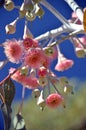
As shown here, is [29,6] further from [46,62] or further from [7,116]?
[7,116]

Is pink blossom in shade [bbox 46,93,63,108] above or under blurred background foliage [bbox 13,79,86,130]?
above

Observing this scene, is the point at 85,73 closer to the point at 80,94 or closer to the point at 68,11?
the point at 80,94

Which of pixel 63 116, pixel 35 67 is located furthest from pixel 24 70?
pixel 63 116

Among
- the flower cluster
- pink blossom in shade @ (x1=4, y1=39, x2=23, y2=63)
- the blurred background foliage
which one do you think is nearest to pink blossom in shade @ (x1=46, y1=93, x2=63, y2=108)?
the flower cluster

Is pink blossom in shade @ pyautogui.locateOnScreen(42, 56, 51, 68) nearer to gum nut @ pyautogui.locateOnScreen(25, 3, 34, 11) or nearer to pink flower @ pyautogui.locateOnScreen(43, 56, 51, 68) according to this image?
pink flower @ pyautogui.locateOnScreen(43, 56, 51, 68)

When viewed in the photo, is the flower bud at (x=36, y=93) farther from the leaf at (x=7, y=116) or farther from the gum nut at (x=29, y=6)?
the gum nut at (x=29, y=6)

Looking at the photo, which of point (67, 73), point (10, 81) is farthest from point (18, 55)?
point (67, 73)
